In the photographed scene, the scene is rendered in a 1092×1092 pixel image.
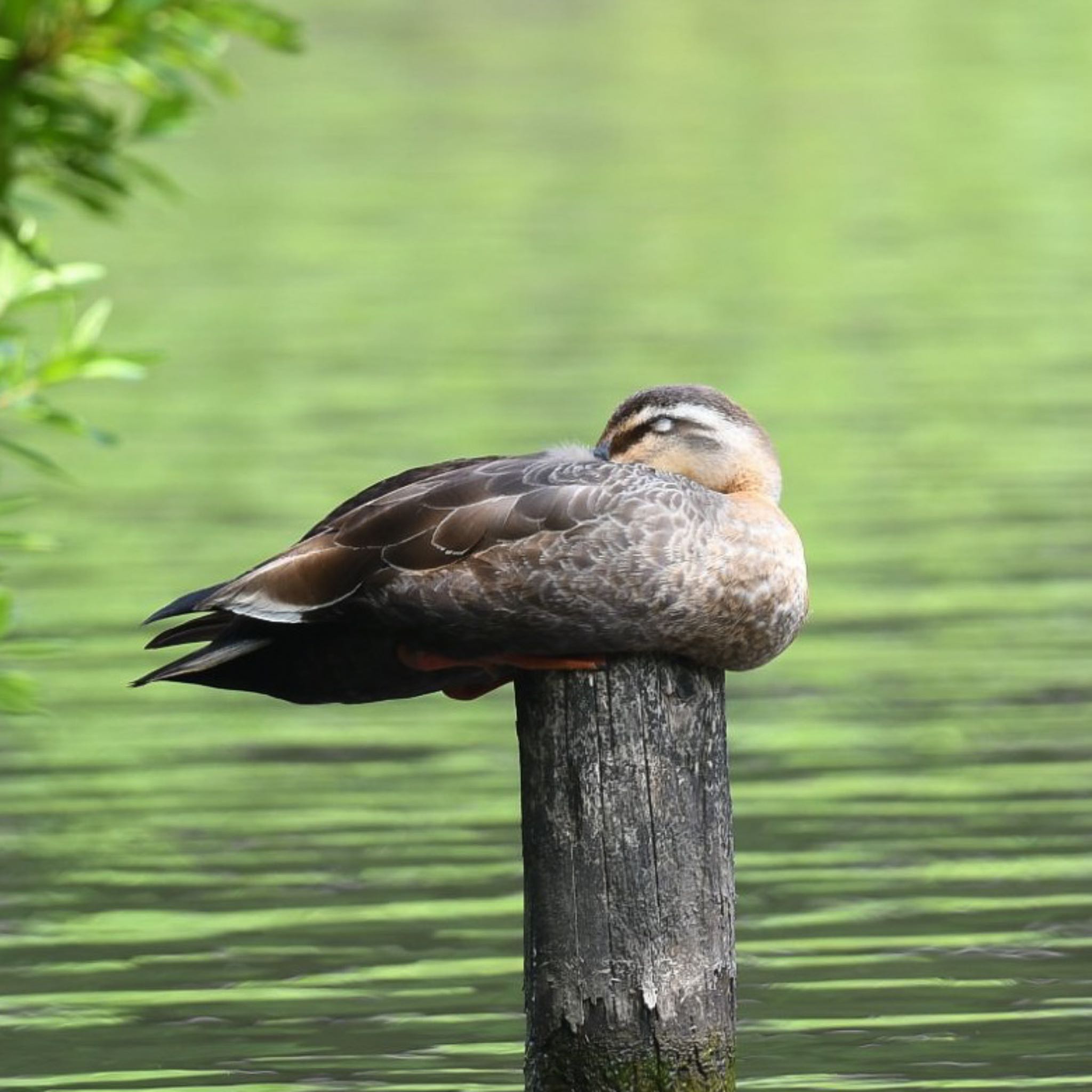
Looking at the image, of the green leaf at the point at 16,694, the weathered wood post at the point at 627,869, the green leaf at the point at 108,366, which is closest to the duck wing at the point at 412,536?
the weathered wood post at the point at 627,869

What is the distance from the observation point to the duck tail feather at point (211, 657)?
237 inches

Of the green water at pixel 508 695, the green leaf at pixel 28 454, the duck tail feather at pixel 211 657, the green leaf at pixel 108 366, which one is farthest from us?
the green water at pixel 508 695

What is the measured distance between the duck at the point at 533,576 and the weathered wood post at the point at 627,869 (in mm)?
96

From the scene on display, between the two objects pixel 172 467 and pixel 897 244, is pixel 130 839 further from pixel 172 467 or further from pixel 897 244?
pixel 897 244

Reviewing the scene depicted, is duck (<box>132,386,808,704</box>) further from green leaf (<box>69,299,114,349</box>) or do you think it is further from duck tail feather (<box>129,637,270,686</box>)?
green leaf (<box>69,299,114,349</box>)

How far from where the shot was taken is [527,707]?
6.01 meters

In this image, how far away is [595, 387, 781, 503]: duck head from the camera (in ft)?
20.0

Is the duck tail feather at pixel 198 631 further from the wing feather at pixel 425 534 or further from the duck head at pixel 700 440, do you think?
the duck head at pixel 700 440

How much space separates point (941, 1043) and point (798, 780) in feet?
9.47

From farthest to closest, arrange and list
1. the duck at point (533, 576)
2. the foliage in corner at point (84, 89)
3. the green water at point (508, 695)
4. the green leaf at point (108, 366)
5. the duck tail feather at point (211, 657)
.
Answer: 1. the green water at point (508, 695)
2. the duck tail feather at point (211, 657)
3. the duck at point (533, 576)
4. the green leaf at point (108, 366)
5. the foliage in corner at point (84, 89)

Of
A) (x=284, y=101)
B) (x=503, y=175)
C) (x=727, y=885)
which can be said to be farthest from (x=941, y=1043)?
(x=284, y=101)

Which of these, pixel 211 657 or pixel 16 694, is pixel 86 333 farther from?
pixel 211 657

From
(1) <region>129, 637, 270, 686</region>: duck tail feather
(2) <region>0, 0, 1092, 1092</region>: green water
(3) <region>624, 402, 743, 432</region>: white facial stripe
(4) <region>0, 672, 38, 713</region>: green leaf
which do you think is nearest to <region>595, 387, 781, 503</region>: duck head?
(3) <region>624, 402, 743, 432</region>: white facial stripe

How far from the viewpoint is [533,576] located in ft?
19.3
